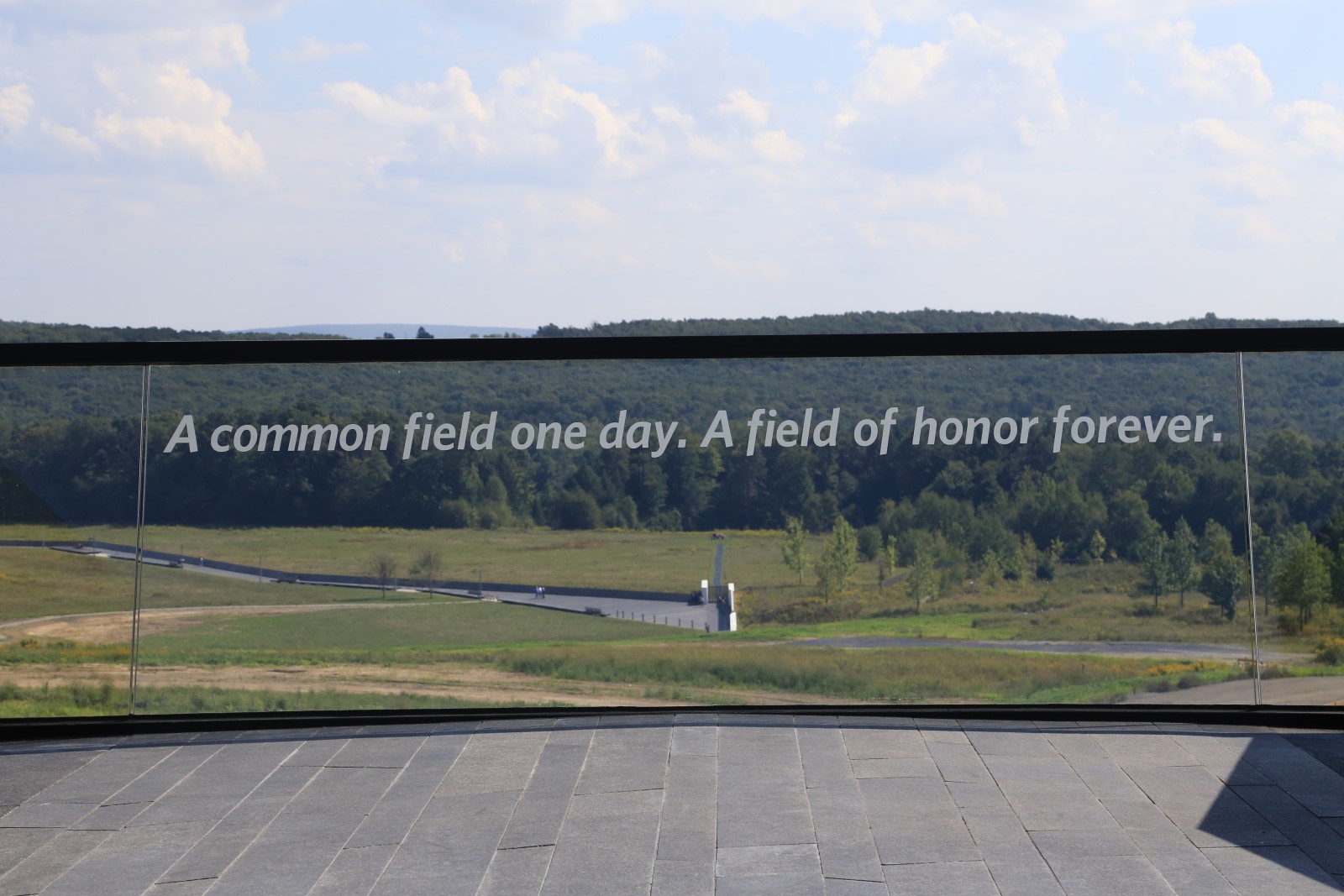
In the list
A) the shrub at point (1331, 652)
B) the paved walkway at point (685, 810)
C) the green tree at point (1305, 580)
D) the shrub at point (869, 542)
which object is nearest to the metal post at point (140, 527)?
the paved walkway at point (685, 810)

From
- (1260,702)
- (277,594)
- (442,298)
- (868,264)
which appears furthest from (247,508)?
(442,298)

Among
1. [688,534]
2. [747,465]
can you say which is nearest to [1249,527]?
[747,465]

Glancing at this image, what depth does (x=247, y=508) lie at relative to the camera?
15.6 ft

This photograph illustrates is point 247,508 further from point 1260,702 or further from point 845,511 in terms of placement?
point 1260,702

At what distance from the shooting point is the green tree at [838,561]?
4.64 m

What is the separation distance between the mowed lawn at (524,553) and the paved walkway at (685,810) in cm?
57

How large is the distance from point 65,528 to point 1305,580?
4.65 m

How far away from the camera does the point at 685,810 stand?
3414mm

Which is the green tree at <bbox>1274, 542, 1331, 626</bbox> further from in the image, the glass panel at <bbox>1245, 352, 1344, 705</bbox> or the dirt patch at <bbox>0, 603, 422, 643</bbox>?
the dirt patch at <bbox>0, 603, 422, 643</bbox>

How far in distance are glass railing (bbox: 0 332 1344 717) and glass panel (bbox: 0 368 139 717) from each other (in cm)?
1

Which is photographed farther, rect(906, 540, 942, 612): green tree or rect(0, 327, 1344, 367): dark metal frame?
rect(906, 540, 942, 612): green tree

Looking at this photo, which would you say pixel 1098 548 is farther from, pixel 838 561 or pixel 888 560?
pixel 838 561

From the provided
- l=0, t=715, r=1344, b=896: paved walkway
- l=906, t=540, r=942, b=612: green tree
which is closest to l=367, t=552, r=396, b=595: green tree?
l=0, t=715, r=1344, b=896: paved walkway

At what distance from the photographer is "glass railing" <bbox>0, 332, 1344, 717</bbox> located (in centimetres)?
453
